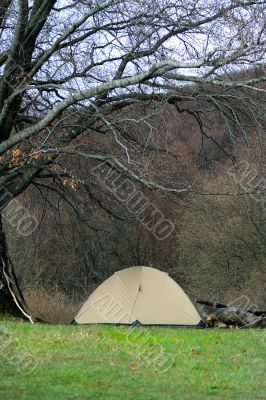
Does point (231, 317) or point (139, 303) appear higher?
point (139, 303)

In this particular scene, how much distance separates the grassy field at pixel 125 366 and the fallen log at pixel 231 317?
4.33 meters

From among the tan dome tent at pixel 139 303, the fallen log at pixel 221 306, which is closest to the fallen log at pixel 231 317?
the fallen log at pixel 221 306

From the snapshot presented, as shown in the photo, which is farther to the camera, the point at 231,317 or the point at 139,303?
the point at 231,317

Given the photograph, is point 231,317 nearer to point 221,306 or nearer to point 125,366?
point 221,306

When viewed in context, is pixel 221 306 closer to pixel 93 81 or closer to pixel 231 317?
pixel 231 317

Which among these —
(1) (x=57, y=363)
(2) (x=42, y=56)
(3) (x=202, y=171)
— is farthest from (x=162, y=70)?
(3) (x=202, y=171)

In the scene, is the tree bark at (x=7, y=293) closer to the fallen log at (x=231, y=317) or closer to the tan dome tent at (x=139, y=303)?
the tan dome tent at (x=139, y=303)

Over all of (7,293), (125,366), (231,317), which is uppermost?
(7,293)

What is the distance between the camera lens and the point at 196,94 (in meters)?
12.8

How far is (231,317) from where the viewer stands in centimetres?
1563

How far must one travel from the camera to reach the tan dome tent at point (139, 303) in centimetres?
1467

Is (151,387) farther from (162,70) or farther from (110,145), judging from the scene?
(110,145)

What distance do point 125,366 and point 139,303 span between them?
6.93 metres

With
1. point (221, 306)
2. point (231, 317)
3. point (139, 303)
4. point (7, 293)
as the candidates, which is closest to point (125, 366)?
point (139, 303)
